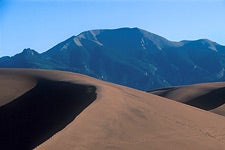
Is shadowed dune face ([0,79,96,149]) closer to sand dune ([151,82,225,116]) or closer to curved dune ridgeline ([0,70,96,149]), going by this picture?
curved dune ridgeline ([0,70,96,149])

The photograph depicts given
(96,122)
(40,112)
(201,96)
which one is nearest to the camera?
(96,122)

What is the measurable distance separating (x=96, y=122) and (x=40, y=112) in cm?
669

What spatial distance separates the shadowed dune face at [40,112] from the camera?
22.2m

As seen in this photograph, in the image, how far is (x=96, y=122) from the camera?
810 inches

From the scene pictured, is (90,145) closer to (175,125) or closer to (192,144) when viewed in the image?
(192,144)

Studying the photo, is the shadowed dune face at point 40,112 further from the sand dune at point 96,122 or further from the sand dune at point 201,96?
the sand dune at point 201,96

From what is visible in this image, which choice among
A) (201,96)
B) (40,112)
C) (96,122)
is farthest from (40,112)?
(201,96)

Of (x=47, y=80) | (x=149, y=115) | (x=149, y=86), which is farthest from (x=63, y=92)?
(x=149, y=86)

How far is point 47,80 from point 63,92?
21.9ft

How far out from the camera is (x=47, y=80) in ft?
123

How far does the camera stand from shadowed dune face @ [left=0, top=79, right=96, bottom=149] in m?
22.2

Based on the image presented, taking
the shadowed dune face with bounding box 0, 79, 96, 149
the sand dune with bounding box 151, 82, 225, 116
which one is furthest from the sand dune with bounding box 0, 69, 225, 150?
the sand dune with bounding box 151, 82, 225, 116

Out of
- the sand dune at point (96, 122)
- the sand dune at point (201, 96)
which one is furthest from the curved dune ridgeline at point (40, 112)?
the sand dune at point (201, 96)

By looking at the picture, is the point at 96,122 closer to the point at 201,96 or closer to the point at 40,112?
the point at 40,112
